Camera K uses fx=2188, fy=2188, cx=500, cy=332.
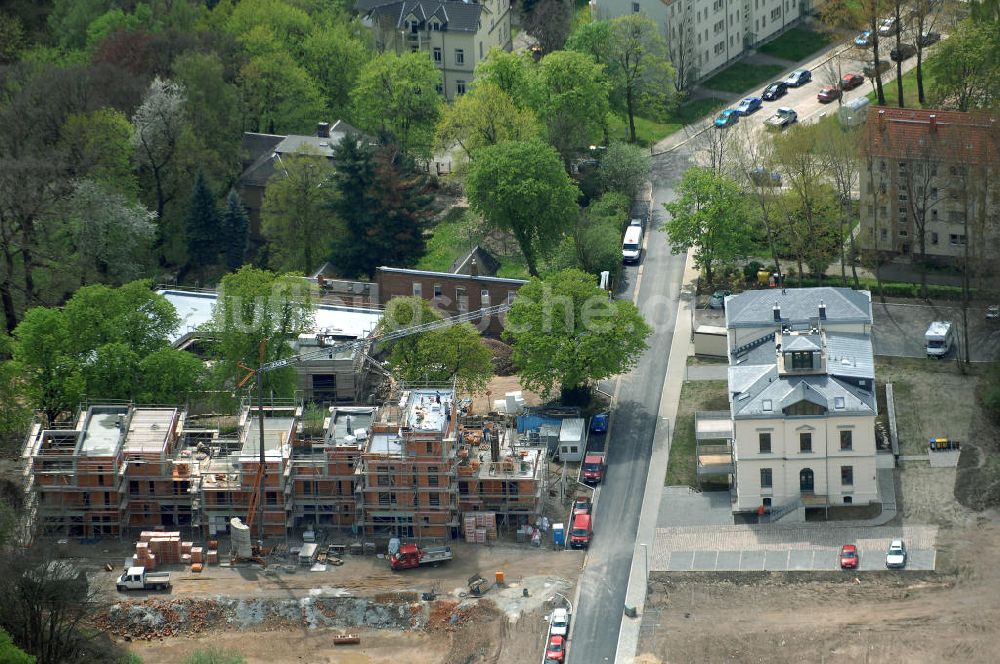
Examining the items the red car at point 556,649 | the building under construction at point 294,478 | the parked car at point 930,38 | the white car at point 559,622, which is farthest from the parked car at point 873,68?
the red car at point 556,649

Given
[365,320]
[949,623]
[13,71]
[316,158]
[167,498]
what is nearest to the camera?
[949,623]

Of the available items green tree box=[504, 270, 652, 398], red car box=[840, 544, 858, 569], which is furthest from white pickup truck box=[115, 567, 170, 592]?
red car box=[840, 544, 858, 569]

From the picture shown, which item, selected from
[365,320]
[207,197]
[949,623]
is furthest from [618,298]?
[949,623]

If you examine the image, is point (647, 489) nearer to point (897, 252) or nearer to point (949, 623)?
point (949, 623)

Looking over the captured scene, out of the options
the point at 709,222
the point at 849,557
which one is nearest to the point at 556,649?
the point at 849,557

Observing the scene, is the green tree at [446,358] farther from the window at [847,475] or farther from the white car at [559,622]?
the window at [847,475]

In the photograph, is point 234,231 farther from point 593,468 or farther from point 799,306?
point 799,306
